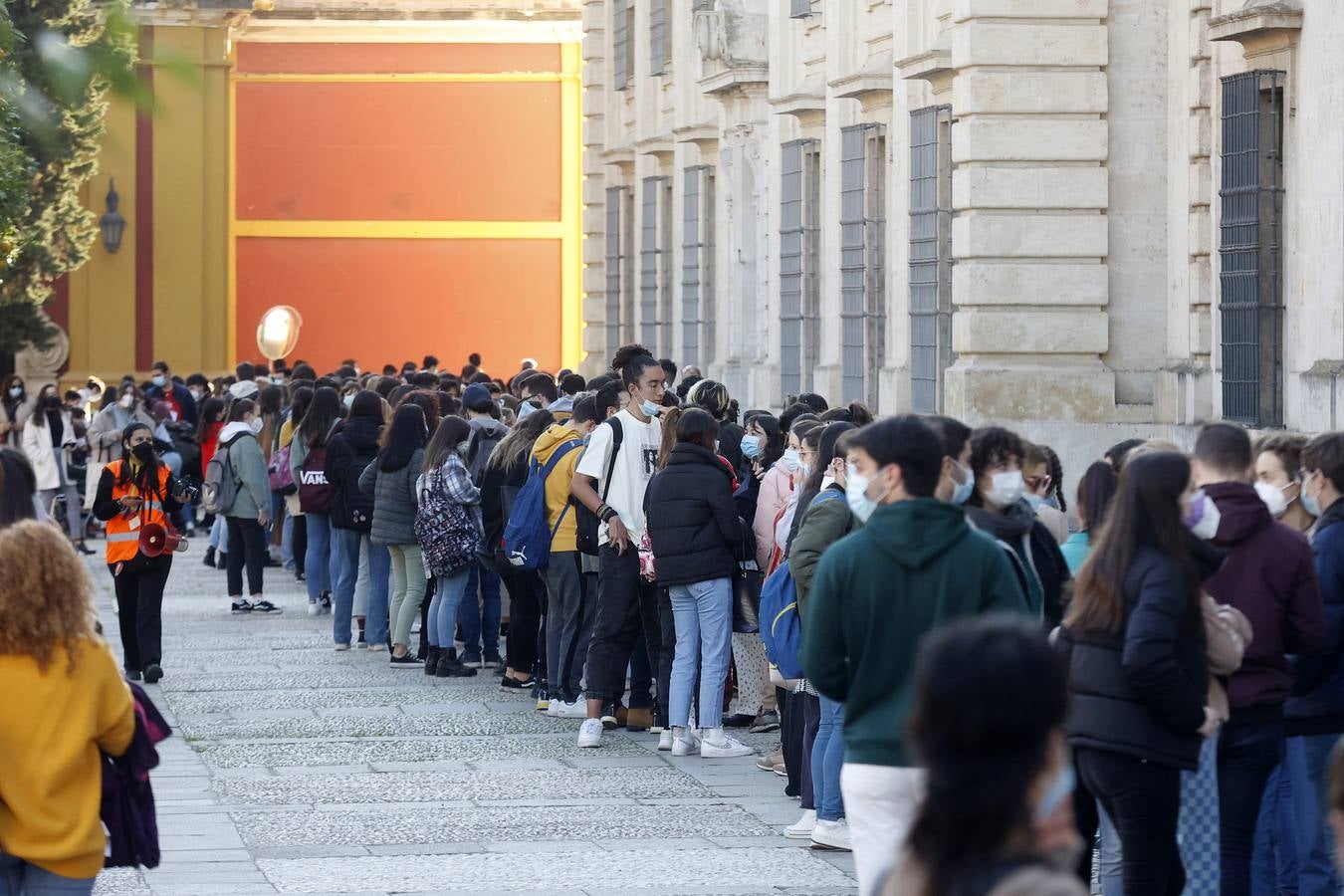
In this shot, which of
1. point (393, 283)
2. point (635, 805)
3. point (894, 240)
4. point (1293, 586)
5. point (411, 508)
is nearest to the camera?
point (1293, 586)

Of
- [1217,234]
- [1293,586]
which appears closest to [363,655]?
[1217,234]

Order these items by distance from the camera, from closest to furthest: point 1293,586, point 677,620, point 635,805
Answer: point 1293,586 < point 635,805 < point 677,620

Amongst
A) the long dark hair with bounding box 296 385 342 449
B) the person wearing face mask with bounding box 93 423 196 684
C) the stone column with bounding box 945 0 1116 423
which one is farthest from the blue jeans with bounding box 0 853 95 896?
the stone column with bounding box 945 0 1116 423

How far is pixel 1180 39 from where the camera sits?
55.8 feet

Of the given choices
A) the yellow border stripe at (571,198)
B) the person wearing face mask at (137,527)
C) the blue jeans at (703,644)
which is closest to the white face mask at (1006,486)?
the blue jeans at (703,644)

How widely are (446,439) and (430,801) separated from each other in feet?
13.2

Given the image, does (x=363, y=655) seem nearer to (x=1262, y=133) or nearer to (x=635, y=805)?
(x=635, y=805)

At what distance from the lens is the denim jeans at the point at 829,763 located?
371 inches

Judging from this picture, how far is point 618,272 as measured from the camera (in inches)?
1275

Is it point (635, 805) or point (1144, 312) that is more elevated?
point (1144, 312)

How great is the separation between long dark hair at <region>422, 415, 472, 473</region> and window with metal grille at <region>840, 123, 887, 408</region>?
23.2ft

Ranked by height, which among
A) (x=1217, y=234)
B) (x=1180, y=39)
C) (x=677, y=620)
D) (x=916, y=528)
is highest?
(x=1180, y=39)

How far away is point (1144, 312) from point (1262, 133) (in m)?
3.19

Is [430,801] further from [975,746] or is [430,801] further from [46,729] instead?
[975,746]
